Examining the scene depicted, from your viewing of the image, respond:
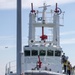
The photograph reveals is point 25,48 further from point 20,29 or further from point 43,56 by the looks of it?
point 20,29

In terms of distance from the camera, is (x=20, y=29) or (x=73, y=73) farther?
(x=73, y=73)

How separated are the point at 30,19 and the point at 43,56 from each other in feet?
17.0

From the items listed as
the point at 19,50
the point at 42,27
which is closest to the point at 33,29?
the point at 42,27

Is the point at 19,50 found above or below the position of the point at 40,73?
above

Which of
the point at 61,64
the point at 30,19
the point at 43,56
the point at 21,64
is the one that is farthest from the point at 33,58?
the point at 21,64

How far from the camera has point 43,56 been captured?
83.3 ft

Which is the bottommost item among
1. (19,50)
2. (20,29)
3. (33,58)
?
(33,58)

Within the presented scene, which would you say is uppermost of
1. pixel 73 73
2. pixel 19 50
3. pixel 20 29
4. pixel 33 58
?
pixel 20 29

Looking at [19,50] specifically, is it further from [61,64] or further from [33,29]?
[33,29]

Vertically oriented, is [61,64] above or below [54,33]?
below

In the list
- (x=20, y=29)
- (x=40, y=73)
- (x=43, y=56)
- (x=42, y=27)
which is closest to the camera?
(x=20, y=29)

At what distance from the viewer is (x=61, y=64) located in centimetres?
2583

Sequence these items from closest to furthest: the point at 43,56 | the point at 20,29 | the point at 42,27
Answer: the point at 20,29 → the point at 43,56 → the point at 42,27

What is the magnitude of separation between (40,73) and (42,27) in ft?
30.3
